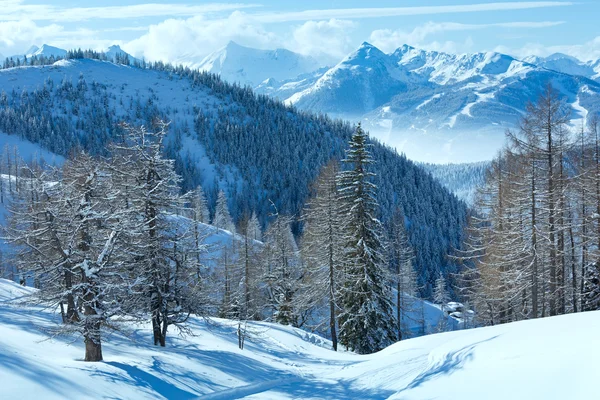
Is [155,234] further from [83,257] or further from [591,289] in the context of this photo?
[591,289]

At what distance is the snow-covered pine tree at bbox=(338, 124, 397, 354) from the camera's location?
25641 millimetres

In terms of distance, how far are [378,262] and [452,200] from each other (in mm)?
128405

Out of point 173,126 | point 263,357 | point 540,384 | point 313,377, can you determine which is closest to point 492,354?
point 540,384

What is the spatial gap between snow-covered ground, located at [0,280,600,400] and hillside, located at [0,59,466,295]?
322ft

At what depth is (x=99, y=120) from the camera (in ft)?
595

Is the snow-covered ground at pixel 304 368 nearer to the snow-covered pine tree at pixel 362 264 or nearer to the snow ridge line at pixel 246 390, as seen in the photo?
the snow ridge line at pixel 246 390

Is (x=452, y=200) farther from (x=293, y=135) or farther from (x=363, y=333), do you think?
(x=363, y=333)

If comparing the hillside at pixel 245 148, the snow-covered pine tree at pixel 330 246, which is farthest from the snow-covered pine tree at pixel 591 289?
the hillside at pixel 245 148

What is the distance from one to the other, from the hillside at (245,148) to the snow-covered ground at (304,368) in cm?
9806

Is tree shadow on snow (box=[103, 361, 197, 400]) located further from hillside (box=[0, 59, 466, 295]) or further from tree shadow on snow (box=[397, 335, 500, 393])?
hillside (box=[0, 59, 466, 295])

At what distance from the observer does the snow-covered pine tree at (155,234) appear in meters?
19.2

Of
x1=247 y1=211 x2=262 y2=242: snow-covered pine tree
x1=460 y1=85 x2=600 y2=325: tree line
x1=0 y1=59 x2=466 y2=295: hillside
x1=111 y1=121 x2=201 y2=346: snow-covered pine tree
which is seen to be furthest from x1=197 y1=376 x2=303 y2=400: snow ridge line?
x1=0 y1=59 x2=466 y2=295: hillside

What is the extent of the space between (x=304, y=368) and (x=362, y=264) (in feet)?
23.7

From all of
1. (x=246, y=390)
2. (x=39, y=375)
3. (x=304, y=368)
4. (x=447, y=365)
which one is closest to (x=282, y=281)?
(x=304, y=368)
